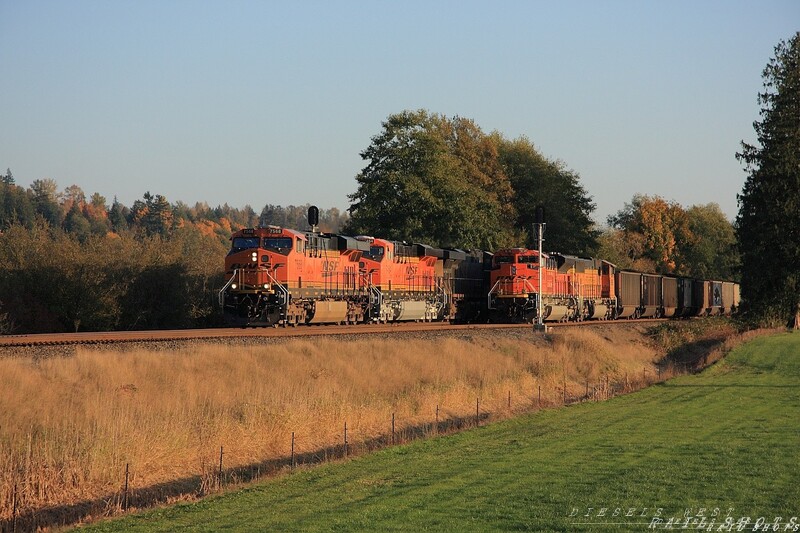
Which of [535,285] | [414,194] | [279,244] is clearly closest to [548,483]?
[279,244]

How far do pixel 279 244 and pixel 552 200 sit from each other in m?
63.0

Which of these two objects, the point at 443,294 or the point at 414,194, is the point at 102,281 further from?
the point at 414,194

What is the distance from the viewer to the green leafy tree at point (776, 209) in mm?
62281

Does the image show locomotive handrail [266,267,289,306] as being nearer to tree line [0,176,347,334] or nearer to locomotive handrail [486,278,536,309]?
tree line [0,176,347,334]

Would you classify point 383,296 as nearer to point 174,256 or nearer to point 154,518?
point 174,256

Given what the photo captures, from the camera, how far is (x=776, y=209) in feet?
205

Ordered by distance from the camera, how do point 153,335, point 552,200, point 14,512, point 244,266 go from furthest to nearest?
point 552,200 → point 244,266 → point 153,335 → point 14,512

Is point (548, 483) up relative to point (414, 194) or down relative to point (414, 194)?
down

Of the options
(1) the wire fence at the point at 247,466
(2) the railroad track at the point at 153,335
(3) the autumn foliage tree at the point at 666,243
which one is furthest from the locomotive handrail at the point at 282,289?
(3) the autumn foliage tree at the point at 666,243

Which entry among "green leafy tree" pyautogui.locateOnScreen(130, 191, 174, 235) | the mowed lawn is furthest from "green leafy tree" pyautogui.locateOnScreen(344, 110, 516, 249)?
"green leafy tree" pyautogui.locateOnScreen(130, 191, 174, 235)

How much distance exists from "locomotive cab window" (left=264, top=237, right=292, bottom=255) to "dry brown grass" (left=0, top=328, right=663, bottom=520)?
18.1ft

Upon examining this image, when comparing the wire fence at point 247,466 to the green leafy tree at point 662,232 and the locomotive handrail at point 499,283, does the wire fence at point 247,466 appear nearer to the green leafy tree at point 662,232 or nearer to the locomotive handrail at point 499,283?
the locomotive handrail at point 499,283

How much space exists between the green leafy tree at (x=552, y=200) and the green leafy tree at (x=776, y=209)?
27.7 meters

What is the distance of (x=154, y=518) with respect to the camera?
14.2 m
